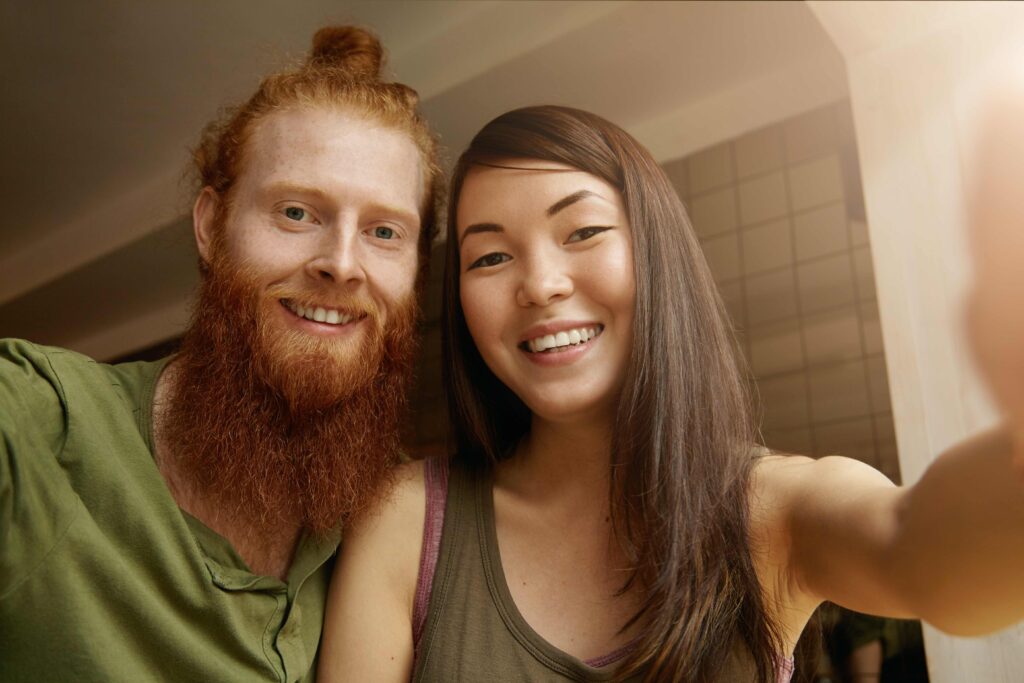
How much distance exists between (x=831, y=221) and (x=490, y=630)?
6.62 ft


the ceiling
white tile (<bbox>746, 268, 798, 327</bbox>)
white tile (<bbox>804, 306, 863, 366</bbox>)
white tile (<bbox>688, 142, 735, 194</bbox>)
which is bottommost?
white tile (<bbox>804, 306, 863, 366</bbox>)

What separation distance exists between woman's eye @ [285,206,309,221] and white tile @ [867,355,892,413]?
6.65ft

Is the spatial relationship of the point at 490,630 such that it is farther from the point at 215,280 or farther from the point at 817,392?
the point at 817,392

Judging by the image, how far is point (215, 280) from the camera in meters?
1.33

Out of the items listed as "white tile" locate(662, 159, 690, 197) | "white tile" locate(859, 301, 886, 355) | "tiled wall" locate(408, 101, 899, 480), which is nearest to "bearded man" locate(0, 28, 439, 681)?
"tiled wall" locate(408, 101, 899, 480)

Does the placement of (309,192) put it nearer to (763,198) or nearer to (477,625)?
(477,625)

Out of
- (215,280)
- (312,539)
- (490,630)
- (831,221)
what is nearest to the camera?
(490,630)

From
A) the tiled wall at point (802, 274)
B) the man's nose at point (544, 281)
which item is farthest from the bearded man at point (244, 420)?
the tiled wall at point (802, 274)

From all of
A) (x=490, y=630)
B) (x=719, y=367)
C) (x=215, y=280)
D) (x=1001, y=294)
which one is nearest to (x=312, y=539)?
(x=490, y=630)

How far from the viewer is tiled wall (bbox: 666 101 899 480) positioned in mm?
2680

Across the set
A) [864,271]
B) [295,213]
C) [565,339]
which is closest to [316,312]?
[295,213]

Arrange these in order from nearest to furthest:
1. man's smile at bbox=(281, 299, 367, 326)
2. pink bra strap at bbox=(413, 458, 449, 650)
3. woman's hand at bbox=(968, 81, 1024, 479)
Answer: woman's hand at bbox=(968, 81, 1024, 479) → pink bra strap at bbox=(413, 458, 449, 650) → man's smile at bbox=(281, 299, 367, 326)

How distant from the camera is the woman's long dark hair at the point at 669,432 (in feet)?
3.38

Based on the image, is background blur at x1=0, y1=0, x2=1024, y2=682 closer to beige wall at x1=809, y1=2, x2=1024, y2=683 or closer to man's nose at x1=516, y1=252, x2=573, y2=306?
beige wall at x1=809, y1=2, x2=1024, y2=683
